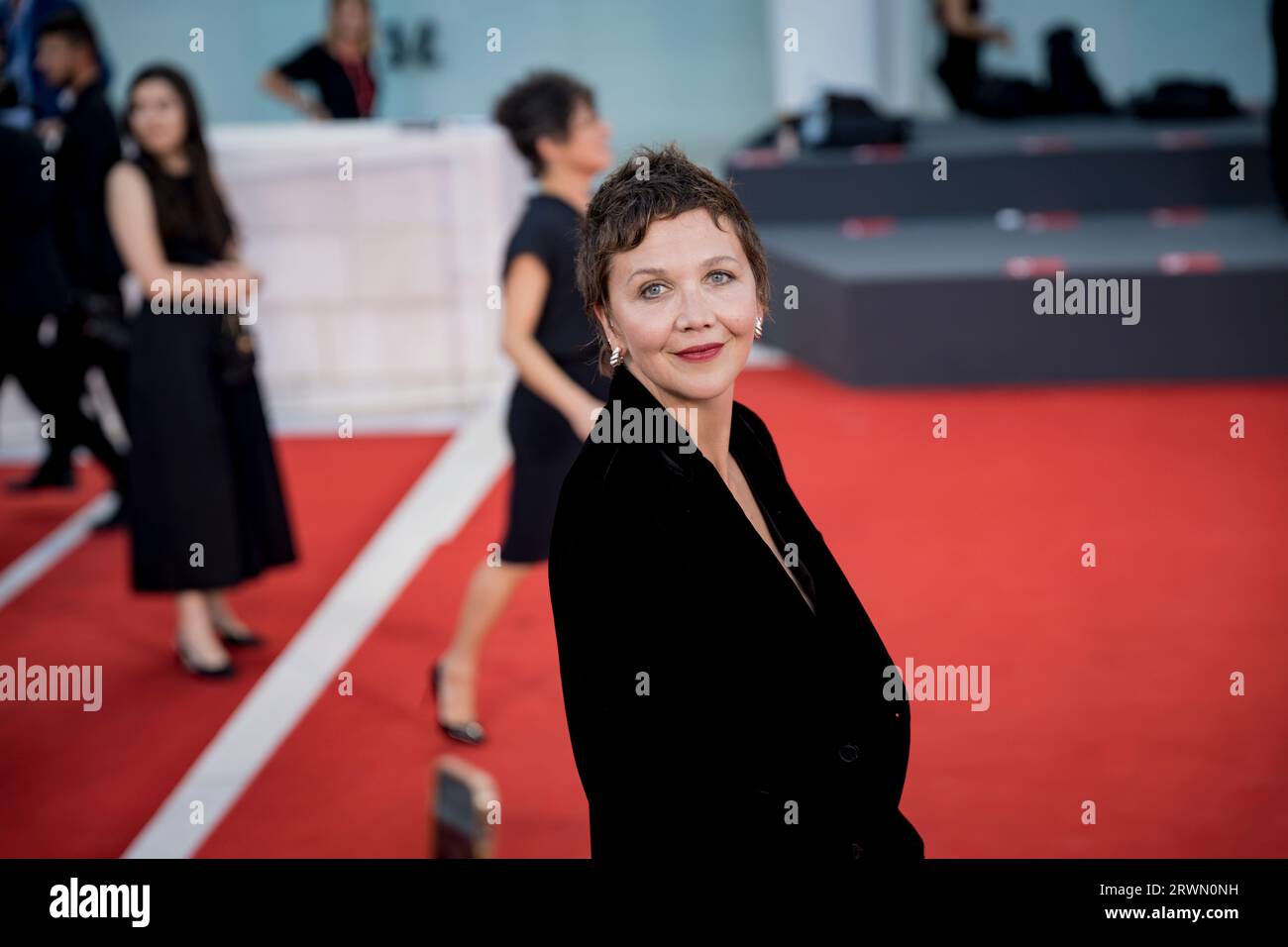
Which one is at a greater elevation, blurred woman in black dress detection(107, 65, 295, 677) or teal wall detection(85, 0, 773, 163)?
teal wall detection(85, 0, 773, 163)

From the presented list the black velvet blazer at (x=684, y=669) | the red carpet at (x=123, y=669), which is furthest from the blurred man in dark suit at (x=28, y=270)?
the black velvet blazer at (x=684, y=669)

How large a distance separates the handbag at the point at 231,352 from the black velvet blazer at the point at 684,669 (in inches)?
94.5

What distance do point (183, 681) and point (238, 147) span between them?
294 centimetres

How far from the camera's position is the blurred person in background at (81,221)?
457 cm

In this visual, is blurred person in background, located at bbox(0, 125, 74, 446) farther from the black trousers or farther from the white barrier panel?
the white barrier panel

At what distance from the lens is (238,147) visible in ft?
19.5

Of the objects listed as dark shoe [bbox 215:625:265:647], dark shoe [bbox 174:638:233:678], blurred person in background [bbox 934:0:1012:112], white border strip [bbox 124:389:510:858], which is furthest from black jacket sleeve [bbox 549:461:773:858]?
blurred person in background [bbox 934:0:1012:112]

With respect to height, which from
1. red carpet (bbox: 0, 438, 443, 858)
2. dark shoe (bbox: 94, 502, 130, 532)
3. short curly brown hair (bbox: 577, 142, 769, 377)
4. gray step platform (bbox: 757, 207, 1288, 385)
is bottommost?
red carpet (bbox: 0, 438, 443, 858)

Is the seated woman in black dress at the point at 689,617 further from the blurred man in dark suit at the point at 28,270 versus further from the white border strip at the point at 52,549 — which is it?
the white border strip at the point at 52,549

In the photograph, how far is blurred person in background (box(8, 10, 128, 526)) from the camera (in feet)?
15.0

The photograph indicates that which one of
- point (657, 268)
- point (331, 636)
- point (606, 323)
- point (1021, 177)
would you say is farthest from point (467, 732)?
point (1021, 177)

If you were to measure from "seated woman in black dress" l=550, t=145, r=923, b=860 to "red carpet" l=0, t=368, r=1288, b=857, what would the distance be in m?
1.46

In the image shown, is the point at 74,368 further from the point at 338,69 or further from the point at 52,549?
the point at 338,69
